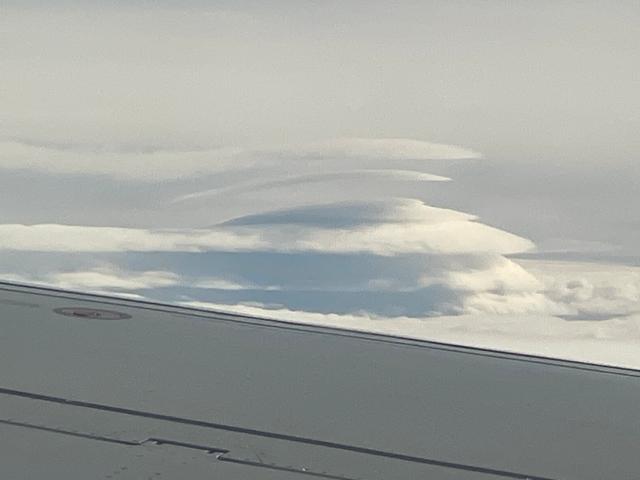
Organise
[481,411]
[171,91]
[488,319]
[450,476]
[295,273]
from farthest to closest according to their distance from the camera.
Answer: [171,91], [295,273], [488,319], [481,411], [450,476]

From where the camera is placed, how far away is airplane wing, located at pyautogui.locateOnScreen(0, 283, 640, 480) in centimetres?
207

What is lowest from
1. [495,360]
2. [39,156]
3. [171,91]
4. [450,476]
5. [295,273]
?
[450,476]

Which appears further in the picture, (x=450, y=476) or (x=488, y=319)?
(x=488, y=319)

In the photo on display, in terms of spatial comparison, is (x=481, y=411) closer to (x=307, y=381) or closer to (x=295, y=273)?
(x=307, y=381)

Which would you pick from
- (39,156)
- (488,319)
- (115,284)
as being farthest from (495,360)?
(39,156)

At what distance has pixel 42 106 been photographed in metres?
5.06

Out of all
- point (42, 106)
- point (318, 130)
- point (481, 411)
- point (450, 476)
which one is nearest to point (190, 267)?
point (318, 130)

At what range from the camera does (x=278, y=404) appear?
2682mm

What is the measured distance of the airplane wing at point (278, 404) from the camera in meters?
2.07

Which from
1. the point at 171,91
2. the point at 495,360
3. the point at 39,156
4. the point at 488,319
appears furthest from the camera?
the point at 39,156

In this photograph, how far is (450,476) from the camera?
7.02 feet

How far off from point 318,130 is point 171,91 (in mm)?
734

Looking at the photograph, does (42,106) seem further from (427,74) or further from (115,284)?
(427,74)

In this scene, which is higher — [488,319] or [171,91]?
[171,91]
